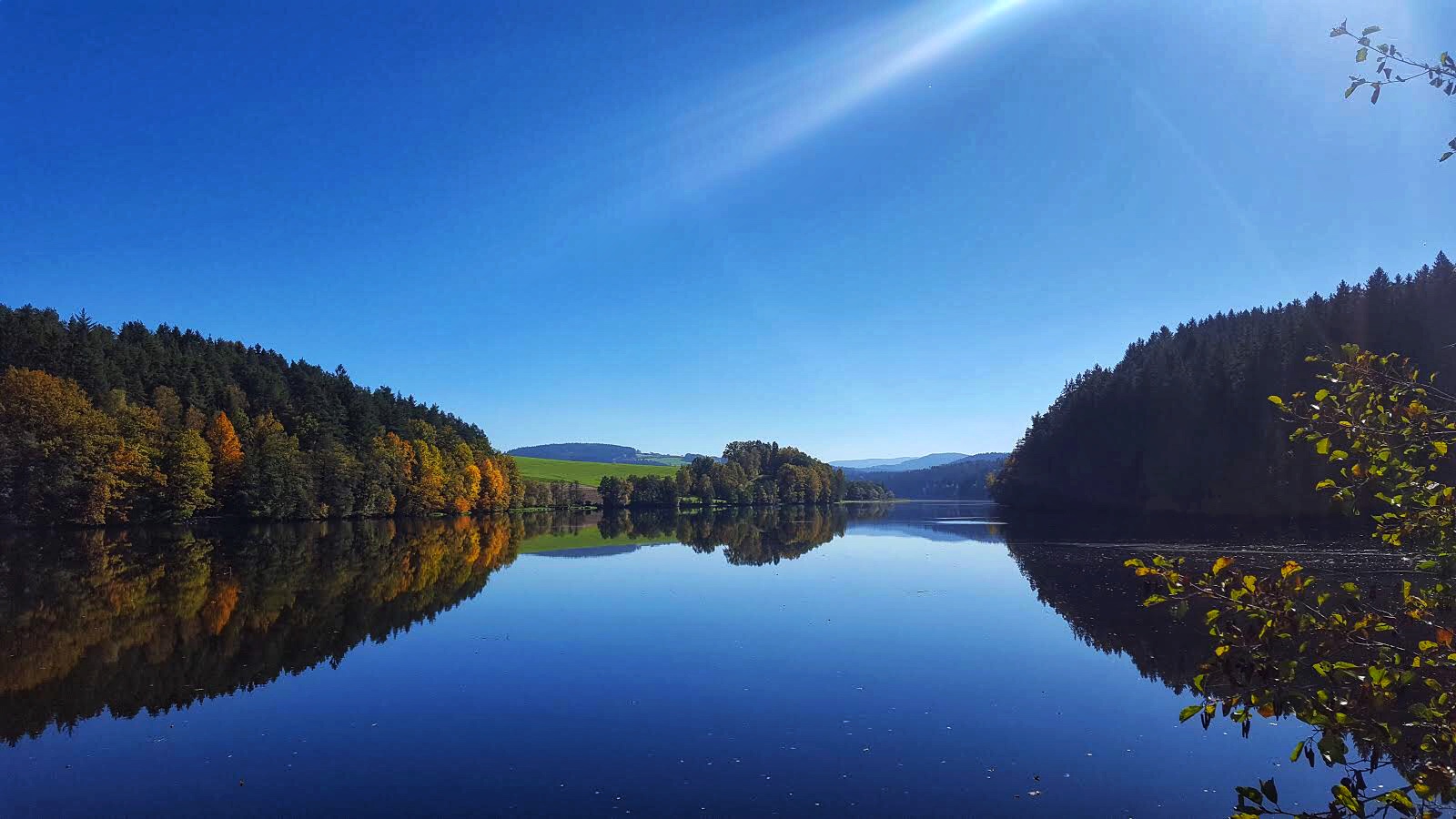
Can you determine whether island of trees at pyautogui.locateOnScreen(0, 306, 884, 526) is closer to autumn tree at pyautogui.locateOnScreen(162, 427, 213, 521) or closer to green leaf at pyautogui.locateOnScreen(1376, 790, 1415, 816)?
autumn tree at pyautogui.locateOnScreen(162, 427, 213, 521)

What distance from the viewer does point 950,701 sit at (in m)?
15.0

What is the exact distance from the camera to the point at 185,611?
24750 millimetres

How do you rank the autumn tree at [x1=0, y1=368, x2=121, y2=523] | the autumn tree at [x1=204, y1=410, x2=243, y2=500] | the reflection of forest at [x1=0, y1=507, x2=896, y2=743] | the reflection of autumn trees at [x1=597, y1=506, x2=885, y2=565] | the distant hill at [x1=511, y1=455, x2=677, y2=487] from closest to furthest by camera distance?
the reflection of forest at [x1=0, y1=507, x2=896, y2=743], the reflection of autumn trees at [x1=597, y1=506, x2=885, y2=565], the autumn tree at [x1=0, y1=368, x2=121, y2=523], the autumn tree at [x1=204, y1=410, x2=243, y2=500], the distant hill at [x1=511, y1=455, x2=677, y2=487]

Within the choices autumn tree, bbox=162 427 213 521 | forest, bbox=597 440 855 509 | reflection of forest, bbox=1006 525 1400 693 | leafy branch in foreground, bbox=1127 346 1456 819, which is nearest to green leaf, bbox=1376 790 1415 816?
leafy branch in foreground, bbox=1127 346 1456 819

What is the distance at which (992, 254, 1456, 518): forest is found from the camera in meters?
60.8

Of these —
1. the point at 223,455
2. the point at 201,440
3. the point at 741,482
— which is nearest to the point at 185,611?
the point at 201,440

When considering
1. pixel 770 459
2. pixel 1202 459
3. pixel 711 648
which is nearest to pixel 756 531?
pixel 1202 459

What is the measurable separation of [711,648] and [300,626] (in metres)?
12.8

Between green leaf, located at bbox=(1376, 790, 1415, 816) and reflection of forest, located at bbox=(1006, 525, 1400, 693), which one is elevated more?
green leaf, located at bbox=(1376, 790, 1415, 816)

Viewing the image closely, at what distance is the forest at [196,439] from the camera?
5912cm

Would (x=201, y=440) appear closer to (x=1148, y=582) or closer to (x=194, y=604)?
(x=194, y=604)

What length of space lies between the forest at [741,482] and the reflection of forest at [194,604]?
81839 mm

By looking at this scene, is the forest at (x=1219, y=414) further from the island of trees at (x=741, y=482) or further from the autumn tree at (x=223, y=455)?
the autumn tree at (x=223, y=455)

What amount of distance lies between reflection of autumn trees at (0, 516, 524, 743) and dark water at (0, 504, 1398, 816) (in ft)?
0.49
